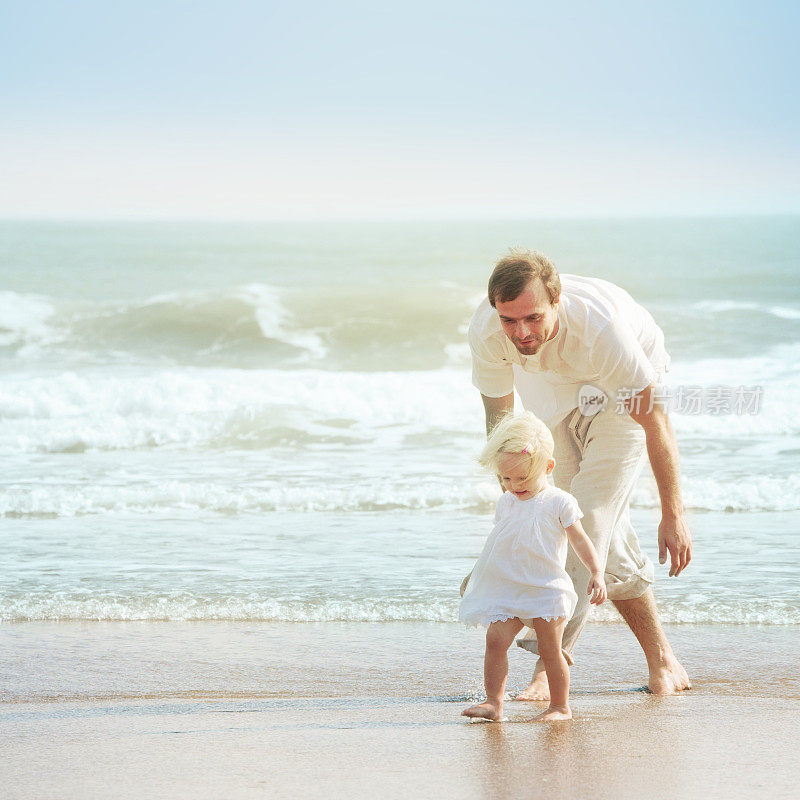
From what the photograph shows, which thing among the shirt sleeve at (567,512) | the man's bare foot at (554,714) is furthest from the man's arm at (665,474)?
the man's bare foot at (554,714)

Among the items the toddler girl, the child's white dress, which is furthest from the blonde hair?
the child's white dress

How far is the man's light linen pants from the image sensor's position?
10.7 feet

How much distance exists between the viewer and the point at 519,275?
2.87 meters

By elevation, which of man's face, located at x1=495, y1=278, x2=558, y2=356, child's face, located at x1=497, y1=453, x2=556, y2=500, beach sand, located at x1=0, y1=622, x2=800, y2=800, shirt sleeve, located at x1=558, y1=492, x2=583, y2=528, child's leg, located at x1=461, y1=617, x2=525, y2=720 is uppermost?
man's face, located at x1=495, y1=278, x2=558, y2=356

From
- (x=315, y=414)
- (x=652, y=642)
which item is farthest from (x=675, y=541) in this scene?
(x=315, y=414)

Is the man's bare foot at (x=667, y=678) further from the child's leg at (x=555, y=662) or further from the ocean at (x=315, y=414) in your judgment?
the ocean at (x=315, y=414)

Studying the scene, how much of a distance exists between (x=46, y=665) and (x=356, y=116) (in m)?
24.9

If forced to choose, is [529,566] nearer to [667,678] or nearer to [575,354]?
[575,354]

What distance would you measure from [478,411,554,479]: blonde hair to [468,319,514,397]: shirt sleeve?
0.31m

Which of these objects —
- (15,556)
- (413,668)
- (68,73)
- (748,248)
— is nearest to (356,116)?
(68,73)

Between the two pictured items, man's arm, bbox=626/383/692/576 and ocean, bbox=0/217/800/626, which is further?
ocean, bbox=0/217/800/626

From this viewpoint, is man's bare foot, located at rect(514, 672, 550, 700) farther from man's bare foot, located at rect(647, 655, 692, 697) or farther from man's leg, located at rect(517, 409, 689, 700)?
man's bare foot, located at rect(647, 655, 692, 697)

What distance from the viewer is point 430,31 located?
26.3 m

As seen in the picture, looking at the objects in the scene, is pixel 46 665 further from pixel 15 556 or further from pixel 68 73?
pixel 68 73
